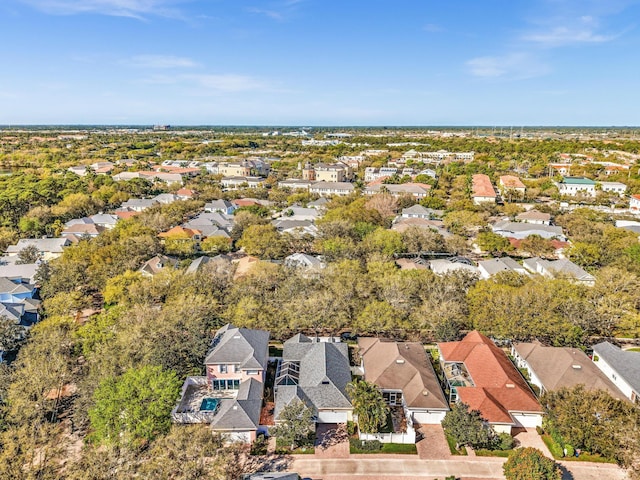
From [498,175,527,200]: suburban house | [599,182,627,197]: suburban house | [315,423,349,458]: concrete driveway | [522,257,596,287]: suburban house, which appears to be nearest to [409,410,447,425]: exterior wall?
[315,423,349,458]: concrete driveway

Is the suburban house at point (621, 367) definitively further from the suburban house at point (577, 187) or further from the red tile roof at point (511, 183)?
the suburban house at point (577, 187)

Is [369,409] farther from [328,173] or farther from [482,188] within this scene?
[328,173]

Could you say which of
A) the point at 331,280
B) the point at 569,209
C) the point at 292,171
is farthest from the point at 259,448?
the point at 292,171

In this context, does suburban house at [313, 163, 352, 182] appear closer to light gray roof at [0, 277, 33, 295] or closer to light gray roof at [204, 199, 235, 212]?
light gray roof at [204, 199, 235, 212]

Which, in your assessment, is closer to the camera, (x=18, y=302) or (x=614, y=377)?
(x=614, y=377)

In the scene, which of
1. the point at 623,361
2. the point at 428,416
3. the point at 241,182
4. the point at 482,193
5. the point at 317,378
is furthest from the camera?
the point at 241,182

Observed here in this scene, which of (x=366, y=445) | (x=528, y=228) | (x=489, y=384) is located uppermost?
(x=528, y=228)

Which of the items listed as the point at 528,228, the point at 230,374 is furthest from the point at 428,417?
the point at 528,228

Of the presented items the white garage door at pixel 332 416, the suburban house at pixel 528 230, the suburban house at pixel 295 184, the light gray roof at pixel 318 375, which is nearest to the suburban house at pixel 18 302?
the light gray roof at pixel 318 375
